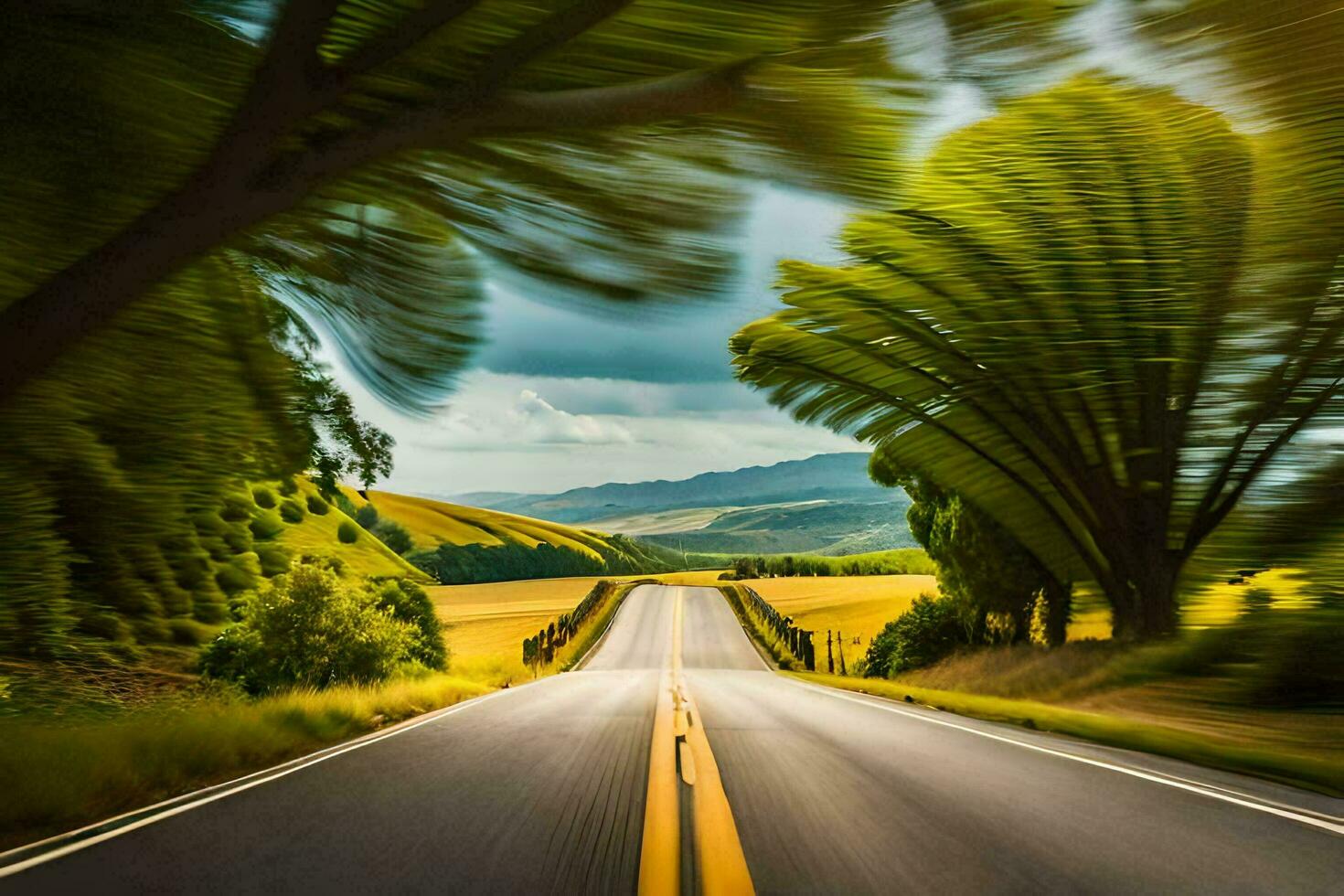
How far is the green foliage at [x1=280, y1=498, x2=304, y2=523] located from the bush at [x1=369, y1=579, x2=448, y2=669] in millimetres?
2971

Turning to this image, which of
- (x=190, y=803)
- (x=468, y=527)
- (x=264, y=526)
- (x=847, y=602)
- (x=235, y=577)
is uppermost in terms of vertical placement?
(x=468, y=527)

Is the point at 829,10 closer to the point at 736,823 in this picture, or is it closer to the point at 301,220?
the point at 301,220

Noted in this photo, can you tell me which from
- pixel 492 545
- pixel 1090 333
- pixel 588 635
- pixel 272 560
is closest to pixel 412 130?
pixel 1090 333

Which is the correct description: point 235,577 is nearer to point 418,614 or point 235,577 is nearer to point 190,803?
point 418,614

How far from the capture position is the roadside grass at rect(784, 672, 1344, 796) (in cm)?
676

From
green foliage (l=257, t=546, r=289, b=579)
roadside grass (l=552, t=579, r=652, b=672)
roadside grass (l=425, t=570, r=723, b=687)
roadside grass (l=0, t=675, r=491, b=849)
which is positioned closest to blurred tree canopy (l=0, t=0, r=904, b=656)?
roadside grass (l=0, t=675, r=491, b=849)

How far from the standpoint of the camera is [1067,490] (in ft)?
50.3

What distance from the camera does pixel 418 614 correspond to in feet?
74.6

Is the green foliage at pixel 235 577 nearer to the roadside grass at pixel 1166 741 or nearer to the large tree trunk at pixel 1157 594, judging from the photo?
the roadside grass at pixel 1166 741

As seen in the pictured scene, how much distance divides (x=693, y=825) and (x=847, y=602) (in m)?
54.1

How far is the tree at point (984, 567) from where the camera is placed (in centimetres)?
1866

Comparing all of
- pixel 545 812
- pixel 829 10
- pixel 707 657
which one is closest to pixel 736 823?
pixel 545 812

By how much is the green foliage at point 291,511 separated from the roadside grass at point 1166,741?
15738 mm

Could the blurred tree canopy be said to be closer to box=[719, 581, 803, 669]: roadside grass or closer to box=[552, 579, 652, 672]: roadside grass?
box=[552, 579, 652, 672]: roadside grass
